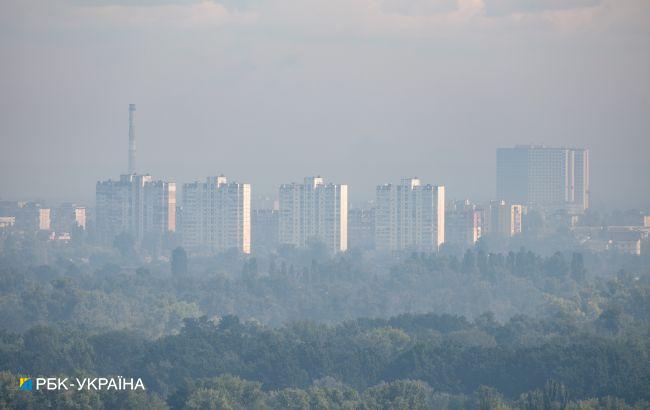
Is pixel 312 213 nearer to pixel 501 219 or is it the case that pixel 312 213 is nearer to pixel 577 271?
pixel 501 219

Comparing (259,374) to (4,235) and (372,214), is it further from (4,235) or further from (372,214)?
(372,214)

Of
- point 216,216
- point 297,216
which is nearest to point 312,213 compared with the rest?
point 297,216

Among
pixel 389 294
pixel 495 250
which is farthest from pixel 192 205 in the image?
pixel 389 294

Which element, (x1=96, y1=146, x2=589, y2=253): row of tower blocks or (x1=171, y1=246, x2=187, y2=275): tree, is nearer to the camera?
(x1=171, y1=246, x2=187, y2=275): tree

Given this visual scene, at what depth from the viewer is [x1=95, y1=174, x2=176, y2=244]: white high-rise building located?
90.9 meters

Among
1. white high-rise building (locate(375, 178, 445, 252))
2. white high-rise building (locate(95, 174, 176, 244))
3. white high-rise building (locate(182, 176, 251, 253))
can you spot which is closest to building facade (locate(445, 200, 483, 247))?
white high-rise building (locate(375, 178, 445, 252))

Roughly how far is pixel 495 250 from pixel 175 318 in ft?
135

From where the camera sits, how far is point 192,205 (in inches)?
3519

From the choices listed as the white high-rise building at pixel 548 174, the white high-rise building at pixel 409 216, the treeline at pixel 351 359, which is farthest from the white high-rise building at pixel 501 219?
the treeline at pixel 351 359

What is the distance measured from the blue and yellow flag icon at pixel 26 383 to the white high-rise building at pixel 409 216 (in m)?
60.9

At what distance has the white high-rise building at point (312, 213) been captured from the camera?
88.0 m

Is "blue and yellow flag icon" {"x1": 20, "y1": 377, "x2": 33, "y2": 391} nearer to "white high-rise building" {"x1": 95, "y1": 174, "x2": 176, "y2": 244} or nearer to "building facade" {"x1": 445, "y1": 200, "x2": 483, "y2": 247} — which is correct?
"white high-rise building" {"x1": 95, "y1": 174, "x2": 176, "y2": 244}

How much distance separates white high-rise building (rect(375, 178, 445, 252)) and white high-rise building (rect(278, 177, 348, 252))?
8.10 feet

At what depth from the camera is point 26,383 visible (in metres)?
25.8
